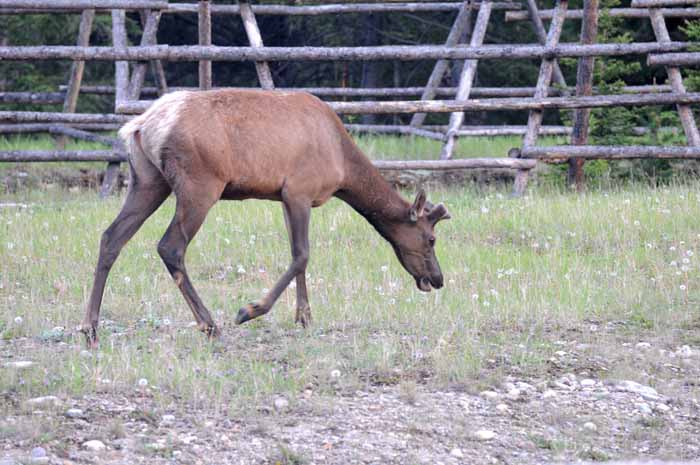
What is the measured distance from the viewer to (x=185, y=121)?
22.3 feet

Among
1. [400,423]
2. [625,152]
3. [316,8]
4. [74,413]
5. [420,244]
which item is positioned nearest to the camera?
[74,413]

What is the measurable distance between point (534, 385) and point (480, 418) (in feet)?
2.29

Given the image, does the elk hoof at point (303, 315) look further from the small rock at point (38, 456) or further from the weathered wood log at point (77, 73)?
the weathered wood log at point (77, 73)

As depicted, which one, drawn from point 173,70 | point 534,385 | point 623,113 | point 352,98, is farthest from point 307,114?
point 173,70

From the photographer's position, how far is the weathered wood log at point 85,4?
12734mm

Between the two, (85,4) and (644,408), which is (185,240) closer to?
→ (644,408)

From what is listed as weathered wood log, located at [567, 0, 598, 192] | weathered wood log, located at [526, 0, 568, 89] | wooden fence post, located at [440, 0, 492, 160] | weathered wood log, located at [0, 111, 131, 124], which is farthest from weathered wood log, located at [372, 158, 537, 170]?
weathered wood log, located at [0, 111, 131, 124]

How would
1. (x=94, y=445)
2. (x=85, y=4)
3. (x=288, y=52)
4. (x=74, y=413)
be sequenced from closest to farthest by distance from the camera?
(x=94, y=445) → (x=74, y=413) → (x=288, y=52) → (x=85, y=4)

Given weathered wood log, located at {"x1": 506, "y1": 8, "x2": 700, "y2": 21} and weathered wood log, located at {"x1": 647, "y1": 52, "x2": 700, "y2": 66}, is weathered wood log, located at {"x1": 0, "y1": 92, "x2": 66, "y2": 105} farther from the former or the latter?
weathered wood log, located at {"x1": 647, "y1": 52, "x2": 700, "y2": 66}

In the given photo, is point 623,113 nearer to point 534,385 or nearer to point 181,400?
point 534,385

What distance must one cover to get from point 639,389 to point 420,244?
2487mm

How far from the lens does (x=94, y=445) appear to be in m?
4.76

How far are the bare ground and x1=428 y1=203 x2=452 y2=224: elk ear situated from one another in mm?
1982

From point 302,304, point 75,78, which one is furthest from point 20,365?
point 75,78
